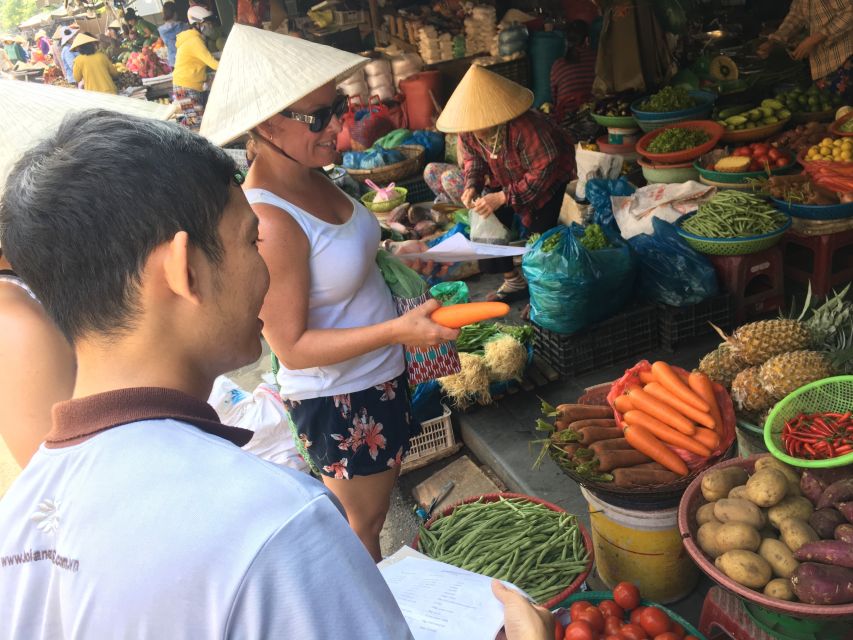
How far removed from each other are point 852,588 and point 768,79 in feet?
19.5

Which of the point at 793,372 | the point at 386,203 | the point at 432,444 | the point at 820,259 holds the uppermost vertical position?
the point at 793,372

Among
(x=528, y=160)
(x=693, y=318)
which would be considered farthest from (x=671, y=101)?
(x=693, y=318)

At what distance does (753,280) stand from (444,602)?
3455mm

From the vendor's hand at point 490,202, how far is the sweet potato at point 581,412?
2.52m

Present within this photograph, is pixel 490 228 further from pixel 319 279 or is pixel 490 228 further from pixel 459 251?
pixel 319 279

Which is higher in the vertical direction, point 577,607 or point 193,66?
point 193,66

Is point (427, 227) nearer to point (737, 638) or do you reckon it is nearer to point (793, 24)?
point (793, 24)

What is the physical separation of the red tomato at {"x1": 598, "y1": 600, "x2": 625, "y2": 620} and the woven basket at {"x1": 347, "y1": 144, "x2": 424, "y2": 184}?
5906mm

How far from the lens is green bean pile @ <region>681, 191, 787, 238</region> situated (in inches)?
156

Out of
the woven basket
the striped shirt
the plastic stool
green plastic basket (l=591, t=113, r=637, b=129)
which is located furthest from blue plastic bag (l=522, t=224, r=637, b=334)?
the striped shirt

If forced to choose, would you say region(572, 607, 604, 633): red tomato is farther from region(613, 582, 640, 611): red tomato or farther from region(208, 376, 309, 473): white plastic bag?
region(208, 376, 309, 473): white plastic bag

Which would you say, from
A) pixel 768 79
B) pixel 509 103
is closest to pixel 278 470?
pixel 509 103

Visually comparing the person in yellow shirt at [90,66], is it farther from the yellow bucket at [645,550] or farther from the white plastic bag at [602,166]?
the yellow bucket at [645,550]

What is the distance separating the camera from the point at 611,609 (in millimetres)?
2156
